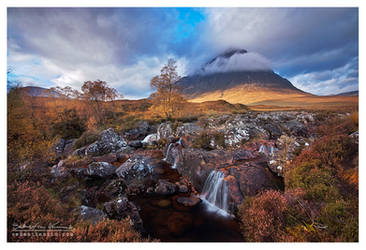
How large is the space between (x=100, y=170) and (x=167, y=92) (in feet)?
24.3

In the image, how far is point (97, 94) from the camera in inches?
419

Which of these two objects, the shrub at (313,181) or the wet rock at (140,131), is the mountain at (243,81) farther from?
the wet rock at (140,131)

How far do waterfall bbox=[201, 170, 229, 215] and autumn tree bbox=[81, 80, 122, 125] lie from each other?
34.7ft

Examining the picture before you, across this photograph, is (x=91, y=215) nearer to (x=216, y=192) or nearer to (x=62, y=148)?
(x=216, y=192)

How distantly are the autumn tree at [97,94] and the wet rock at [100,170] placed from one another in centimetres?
735

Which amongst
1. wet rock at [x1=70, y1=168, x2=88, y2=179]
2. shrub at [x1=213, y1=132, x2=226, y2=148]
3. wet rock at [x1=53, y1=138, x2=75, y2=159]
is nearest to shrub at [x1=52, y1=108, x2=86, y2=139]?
wet rock at [x1=53, y1=138, x2=75, y2=159]

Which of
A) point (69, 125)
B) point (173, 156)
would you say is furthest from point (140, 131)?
point (173, 156)

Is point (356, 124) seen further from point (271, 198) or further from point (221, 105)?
point (221, 105)

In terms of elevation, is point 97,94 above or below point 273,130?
Result: above

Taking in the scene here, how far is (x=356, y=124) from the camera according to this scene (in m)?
2.89

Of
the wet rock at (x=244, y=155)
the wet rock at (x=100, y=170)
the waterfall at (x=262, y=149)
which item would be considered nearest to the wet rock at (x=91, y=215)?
the wet rock at (x=100, y=170)

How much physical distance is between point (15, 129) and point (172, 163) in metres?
5.25

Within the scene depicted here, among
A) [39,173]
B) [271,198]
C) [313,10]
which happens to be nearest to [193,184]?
[271,198]

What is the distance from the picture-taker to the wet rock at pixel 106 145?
24.4 ft
